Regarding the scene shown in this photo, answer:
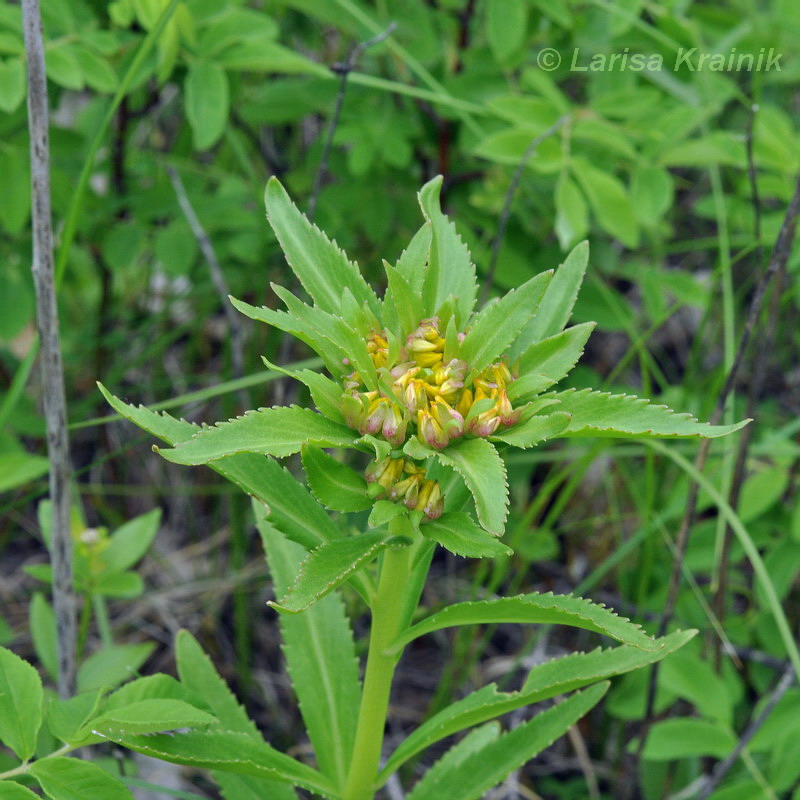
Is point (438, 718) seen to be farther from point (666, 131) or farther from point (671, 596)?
point (666, 131)

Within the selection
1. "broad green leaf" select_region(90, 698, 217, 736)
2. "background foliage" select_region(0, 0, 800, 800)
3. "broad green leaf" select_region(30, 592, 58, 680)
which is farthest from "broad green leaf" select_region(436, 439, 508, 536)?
"broad green leaf" select_region(30, 592, 58, 680)

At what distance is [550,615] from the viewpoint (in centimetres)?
127

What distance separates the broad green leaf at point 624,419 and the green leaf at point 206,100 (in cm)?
129

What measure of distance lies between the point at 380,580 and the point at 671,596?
2.98ft

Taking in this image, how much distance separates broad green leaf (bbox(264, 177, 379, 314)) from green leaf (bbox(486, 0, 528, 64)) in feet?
4.23

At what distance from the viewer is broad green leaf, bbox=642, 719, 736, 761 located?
85.5 inches

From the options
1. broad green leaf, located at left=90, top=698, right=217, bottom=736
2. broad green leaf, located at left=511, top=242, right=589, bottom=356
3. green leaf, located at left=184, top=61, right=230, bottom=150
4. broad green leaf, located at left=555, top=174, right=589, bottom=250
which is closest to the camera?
broad green leaf, located at left=90, top=698, right=217, bottom=736

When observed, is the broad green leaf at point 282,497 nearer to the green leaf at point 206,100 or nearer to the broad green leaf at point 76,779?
the broad green leaf at point 76,779

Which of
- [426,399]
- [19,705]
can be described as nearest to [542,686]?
[426,399]

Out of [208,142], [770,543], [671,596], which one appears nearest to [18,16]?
[208,142]

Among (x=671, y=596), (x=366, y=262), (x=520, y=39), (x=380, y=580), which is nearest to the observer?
(x=380, y=580)

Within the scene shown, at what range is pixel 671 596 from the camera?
2.10 metres

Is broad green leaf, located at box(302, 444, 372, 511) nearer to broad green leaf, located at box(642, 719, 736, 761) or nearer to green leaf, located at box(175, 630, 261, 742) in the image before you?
green leaf, located at box(175, 630, 261, 742)

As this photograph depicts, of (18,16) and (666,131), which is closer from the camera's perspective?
(18,16)
